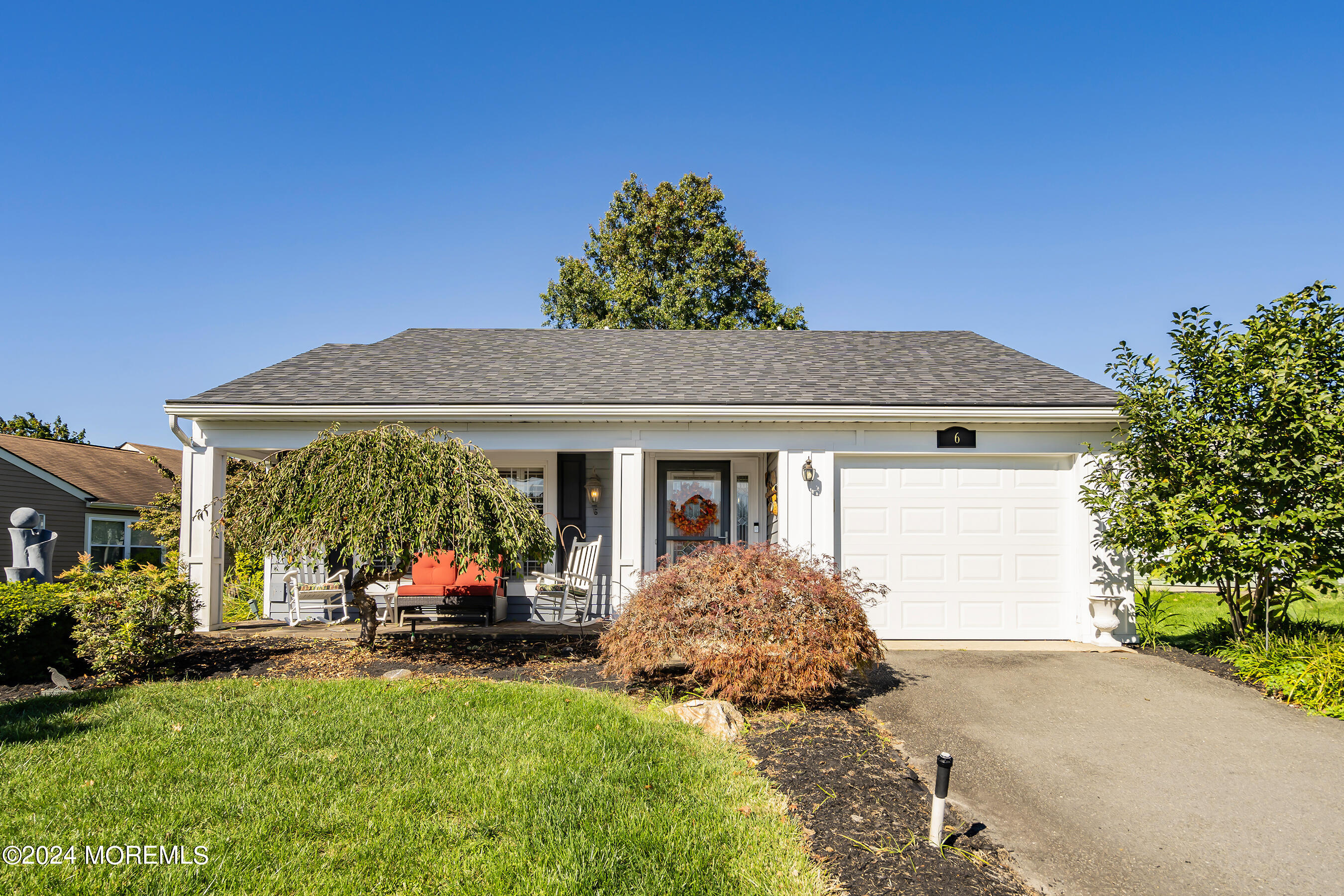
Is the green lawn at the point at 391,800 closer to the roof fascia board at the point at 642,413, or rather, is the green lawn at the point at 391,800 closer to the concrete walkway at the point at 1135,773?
the concrete walkway at the point at 1135,773

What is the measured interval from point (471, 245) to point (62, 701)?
10.3m

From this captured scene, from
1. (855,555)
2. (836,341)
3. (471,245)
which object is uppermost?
(471,245)

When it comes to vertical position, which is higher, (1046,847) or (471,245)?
(471,245)

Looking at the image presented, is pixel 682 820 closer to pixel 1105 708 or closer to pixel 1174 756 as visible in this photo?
pixel 1174 756

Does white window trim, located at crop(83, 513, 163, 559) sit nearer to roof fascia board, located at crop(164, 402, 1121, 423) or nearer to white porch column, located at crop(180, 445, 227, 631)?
white porch column, located at crop(180, 445, 227, 631)

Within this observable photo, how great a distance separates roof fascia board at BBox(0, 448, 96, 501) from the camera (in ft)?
50.9

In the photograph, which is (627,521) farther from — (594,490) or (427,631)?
(427,631)

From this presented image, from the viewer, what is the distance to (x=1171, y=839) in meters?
3.09

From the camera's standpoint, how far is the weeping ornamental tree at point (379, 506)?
5.69 meters

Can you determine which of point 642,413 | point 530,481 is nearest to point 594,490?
point 530,481

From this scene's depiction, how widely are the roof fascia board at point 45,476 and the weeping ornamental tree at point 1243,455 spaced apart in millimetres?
20936

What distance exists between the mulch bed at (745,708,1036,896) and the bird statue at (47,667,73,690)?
542cm

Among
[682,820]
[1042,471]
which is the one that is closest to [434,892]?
[682,820]

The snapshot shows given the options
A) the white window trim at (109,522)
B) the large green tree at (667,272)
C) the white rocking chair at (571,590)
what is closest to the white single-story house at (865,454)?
the white rocking chair at (571,590)
